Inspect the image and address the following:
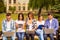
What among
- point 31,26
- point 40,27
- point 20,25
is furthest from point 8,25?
point 40,27

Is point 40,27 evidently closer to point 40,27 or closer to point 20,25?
point 40,27

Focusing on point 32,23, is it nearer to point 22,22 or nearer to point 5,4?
point 22,22

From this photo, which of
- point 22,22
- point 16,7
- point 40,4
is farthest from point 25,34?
point 40,4

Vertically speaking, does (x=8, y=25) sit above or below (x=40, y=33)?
above

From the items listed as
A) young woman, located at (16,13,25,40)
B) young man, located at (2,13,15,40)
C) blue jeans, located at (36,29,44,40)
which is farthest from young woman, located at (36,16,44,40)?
young man, located at (2,13,15,40)

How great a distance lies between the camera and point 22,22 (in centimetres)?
496

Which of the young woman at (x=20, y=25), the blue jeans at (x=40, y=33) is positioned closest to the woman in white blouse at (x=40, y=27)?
the blue jeans at (x=40, y=33)

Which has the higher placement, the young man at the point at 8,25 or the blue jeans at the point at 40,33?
the young man at the point at 8,25

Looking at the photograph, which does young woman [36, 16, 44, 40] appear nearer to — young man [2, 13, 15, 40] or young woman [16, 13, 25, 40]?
young woman [16, 13, 25, 40]

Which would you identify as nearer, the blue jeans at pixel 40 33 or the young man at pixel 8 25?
the young man at pixel 8 25

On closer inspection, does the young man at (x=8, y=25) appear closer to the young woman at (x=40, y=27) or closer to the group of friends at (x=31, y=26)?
the group of friends at (x=31, y=26)

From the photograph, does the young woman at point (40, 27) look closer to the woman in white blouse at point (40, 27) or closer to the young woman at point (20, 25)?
the woman in white blouse at point (40, 27)

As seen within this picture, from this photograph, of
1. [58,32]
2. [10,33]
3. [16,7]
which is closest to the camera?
[10,33]

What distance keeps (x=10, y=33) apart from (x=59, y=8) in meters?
3.12
